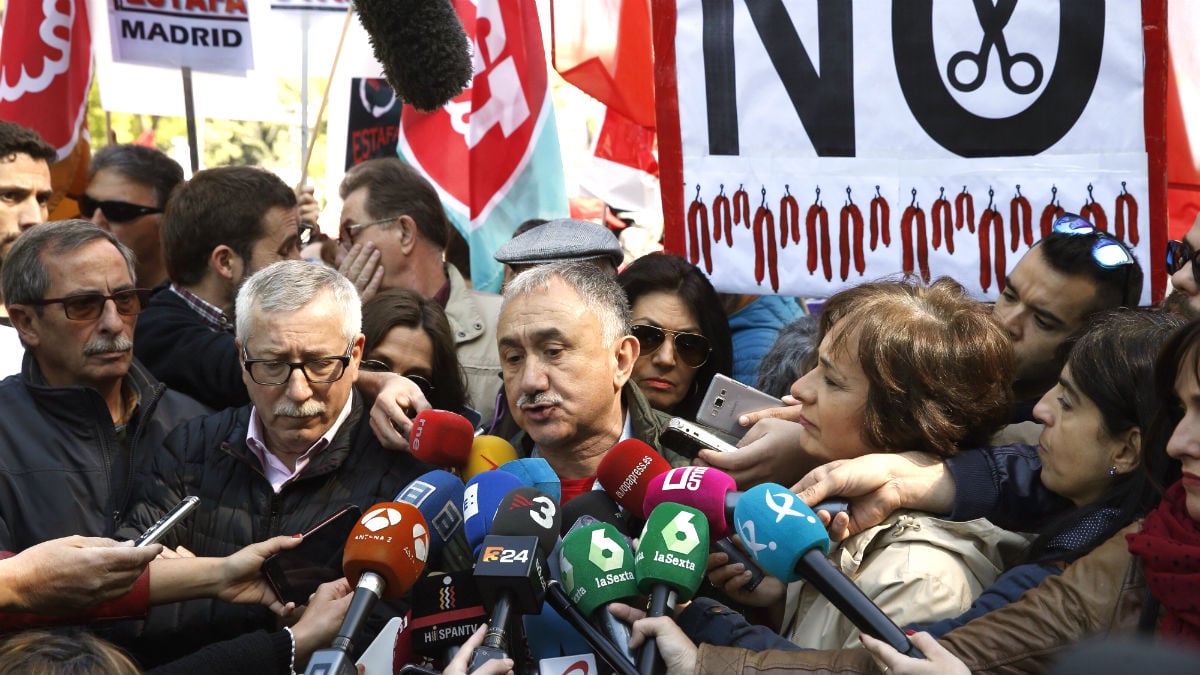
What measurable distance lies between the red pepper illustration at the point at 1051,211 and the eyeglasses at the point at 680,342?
1164mm

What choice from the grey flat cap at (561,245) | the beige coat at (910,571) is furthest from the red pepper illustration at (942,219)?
the beige coat at (910,571)

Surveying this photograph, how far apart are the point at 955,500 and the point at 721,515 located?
0.62 meters

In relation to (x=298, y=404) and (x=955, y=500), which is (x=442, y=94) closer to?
(x=298, y=404)

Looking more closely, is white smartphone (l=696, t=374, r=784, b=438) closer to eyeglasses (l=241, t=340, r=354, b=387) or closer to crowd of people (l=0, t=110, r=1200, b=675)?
crowd of people (l=0, t=110, r=1200, b=675)

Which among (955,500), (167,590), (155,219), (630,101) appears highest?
(630,101)

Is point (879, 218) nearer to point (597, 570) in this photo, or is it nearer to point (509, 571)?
point (597, 570)

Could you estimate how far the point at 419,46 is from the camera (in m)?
4.82

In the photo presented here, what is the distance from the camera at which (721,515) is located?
9.87 feet

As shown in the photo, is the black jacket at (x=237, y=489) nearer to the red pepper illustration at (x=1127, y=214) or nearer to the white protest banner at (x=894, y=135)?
the white protest banner at (x=894, y=135)

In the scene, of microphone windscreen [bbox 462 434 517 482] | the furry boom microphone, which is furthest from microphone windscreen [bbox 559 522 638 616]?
the furry boom microphone

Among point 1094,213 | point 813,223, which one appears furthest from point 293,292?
point 1094,213

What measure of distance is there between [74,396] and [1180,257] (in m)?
3.37

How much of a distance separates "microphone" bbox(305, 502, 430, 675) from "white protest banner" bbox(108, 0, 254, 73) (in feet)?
16.9

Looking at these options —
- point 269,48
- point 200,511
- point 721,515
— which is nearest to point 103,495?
point 200,511
